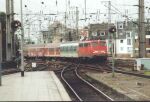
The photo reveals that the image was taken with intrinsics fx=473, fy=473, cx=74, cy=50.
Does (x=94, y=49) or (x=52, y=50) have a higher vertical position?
(x=94, y=49)

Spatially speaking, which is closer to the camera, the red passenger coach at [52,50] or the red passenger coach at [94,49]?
the red passenger coach at [94,49]

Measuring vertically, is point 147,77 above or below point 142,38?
below

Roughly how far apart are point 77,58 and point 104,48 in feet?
16.8

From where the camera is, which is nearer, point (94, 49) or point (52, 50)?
point (94, 49)

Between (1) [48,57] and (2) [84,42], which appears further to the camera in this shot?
(1) [48,57]

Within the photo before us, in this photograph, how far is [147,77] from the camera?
96.7 ft

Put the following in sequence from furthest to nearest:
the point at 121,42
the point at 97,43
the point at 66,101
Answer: the point at 121,42 < the point at 97,43 < the point at 66,101

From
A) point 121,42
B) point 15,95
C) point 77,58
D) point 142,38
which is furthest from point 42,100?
point 121,42

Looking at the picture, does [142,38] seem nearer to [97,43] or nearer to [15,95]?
[97,43]

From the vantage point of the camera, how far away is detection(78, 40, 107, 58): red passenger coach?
54812 mm

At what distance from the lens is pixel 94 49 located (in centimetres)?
5484

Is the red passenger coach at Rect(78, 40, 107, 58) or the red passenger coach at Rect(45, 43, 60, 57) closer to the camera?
the red passenger coach at Rect(78, 40, 107, 58)

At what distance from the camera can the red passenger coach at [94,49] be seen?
54812 mm

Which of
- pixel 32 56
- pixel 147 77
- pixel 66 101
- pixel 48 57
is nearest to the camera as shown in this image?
pixel 66 101
